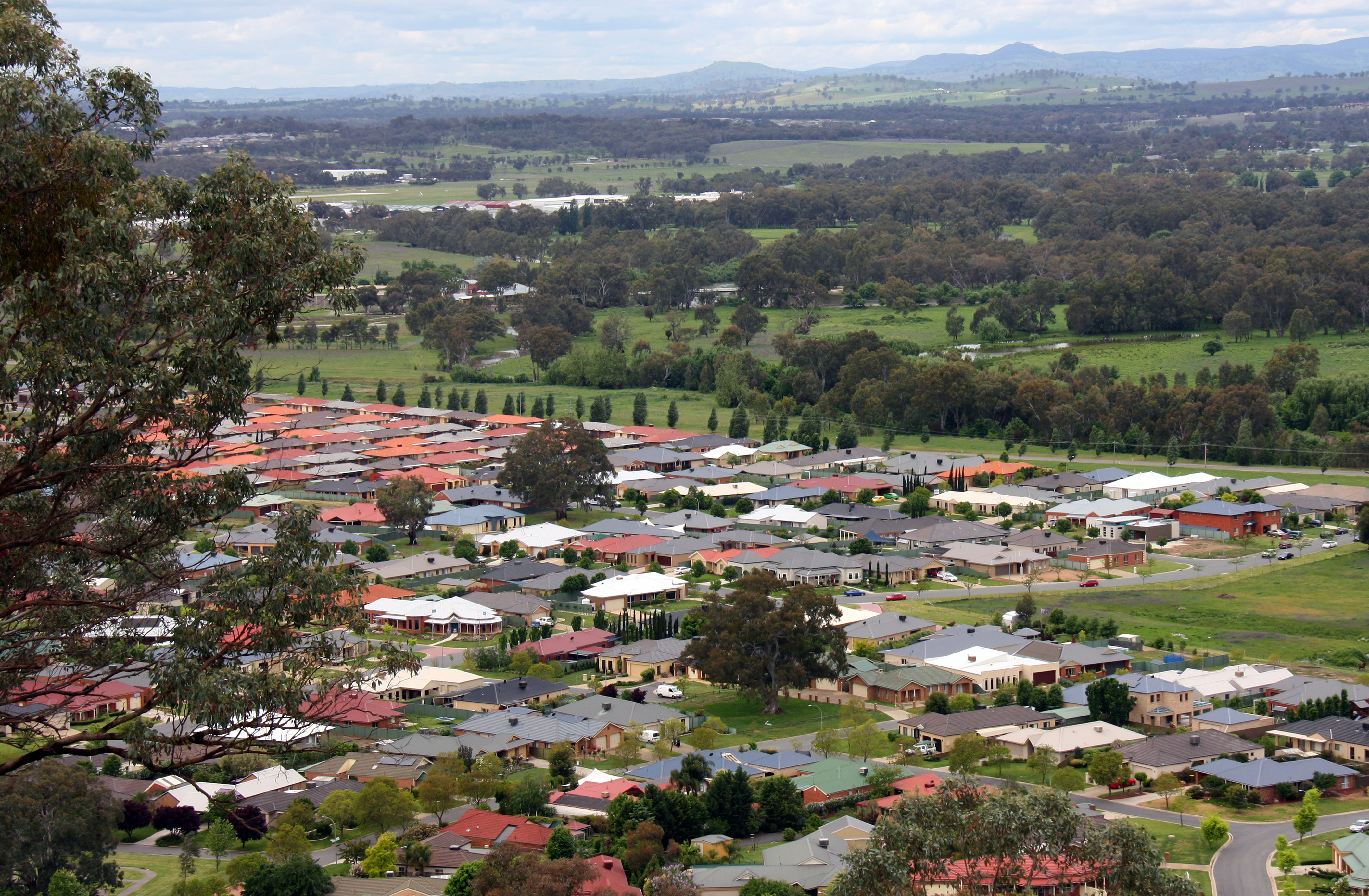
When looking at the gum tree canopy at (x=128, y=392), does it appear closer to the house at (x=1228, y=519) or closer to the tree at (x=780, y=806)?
the tree at (x=780, y=806)

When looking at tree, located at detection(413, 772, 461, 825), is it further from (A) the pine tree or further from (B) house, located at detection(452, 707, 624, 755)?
(A) the pine tree

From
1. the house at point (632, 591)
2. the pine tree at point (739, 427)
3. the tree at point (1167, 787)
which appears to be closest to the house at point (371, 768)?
the house at point (632, 591)

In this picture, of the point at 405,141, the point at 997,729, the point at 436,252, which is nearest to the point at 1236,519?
the point at 997,729

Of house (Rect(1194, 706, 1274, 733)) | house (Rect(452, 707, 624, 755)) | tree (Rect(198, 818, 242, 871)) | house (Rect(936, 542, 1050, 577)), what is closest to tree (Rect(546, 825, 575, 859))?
house (Rect(452, 707, 624, 755))

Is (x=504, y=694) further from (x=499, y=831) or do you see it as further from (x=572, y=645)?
Answer: (x=499, y=831)

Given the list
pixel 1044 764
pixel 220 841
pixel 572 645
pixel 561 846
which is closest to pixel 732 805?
pixel 561 846

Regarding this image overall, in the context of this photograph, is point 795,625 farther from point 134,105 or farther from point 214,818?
point 134,105
